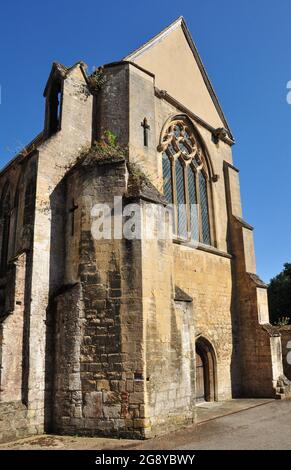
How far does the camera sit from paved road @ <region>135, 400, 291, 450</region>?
7.32 m

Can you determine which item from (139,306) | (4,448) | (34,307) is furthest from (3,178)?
(4,448)

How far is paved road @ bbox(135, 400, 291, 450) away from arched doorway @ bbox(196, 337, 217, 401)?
2.01 m

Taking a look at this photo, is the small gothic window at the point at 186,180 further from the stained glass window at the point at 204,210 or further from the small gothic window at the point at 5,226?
the small gothic window at the point at 5,226

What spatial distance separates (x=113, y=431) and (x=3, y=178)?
34.4ft

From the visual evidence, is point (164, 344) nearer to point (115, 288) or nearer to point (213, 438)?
point (115, 288)

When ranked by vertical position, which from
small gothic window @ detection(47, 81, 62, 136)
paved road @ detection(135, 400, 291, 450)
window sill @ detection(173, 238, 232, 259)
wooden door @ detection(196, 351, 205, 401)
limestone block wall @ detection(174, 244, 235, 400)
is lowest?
paved road @ detection(135, 400, 291, 450)

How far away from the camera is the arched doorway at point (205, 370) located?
12539mm

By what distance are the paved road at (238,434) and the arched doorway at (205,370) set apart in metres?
2.01

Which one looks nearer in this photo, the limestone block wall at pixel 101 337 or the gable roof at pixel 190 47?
the limestone block wall at pixel 101 337

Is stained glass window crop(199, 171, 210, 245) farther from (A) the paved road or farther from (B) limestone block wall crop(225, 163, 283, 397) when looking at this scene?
(A) the paved road

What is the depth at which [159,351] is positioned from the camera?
28.1ft

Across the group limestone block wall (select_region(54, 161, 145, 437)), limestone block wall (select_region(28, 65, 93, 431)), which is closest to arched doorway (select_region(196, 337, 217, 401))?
limestone block wall (select_region(54, 161, 145, 437))

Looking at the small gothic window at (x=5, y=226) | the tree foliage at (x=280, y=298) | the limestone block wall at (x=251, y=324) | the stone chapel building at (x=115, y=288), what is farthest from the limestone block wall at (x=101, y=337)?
the tree foliage at (x=280, y=298)

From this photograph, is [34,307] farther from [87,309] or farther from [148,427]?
[148,427]
